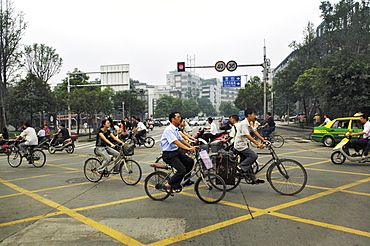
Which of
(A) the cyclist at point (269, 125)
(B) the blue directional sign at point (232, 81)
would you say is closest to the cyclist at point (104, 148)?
(A) the cyclist at point (269, 125)

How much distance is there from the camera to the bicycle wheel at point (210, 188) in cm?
521

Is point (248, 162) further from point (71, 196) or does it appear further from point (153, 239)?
point (71, 196)

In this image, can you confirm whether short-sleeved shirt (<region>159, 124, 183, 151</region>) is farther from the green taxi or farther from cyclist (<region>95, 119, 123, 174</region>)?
the green taxi

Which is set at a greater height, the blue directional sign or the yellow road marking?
the blue directional sign

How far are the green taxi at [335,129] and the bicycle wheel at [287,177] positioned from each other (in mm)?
8754

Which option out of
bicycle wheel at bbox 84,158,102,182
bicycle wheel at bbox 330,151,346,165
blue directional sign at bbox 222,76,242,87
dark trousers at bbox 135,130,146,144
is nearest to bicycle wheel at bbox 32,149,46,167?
bicycle wheel at bbox 84,158,102,182

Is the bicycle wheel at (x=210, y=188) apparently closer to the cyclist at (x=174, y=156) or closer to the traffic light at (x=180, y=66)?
the cyclist at (x=174, y=156)

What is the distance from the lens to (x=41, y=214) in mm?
4910

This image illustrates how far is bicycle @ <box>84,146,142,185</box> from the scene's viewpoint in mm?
6832

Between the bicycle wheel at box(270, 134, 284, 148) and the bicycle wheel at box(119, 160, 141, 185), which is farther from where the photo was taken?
the bicycle wheel at box(270, 134, 284, 148)

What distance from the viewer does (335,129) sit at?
45.0 feet

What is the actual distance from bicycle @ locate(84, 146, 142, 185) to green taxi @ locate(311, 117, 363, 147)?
10.5m

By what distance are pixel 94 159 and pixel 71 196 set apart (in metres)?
1.35

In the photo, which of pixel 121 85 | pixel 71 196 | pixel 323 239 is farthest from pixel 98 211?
pixel 121 85
